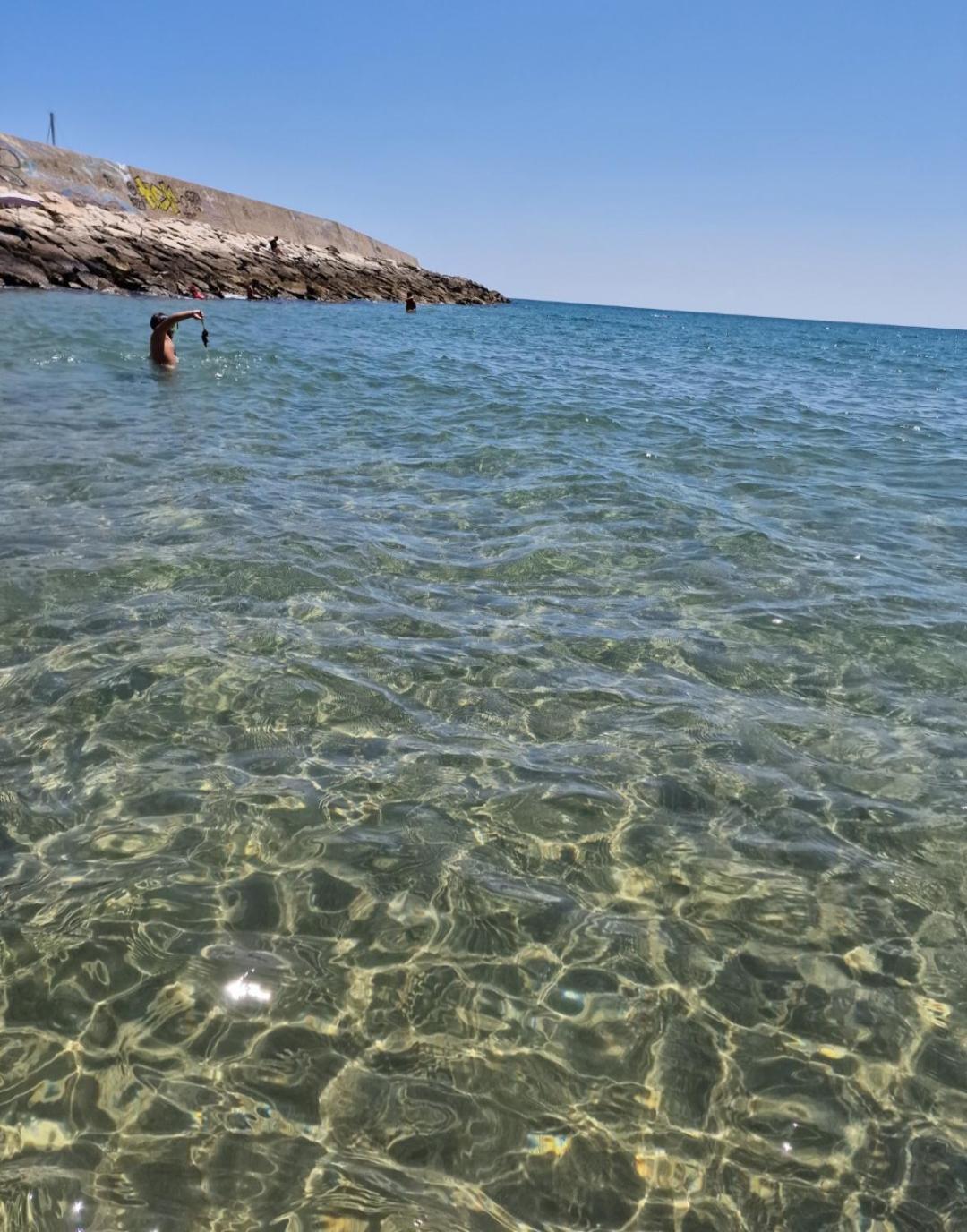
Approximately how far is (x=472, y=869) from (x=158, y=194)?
57.2 meters

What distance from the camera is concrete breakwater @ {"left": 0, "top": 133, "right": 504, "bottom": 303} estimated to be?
116 feet

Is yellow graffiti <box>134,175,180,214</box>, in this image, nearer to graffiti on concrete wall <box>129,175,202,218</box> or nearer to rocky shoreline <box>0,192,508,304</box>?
graffiti on concrete wall <box>129,175,202,218</box>

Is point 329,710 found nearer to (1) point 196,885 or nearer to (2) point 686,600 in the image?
(1) point 196,885

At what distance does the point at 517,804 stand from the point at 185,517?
16.2ft

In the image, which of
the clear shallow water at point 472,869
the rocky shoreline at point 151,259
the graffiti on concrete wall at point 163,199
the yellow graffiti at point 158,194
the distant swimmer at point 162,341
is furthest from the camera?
the yellow graffiti at point 158,194

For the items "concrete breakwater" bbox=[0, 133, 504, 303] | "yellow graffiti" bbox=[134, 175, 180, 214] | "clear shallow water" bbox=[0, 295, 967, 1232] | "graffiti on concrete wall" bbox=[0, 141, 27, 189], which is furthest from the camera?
"yellow graffiti" bbox=[134, 175, 180, 214]

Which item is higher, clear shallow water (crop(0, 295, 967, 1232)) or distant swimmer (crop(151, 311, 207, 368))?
distant swimmer (crop(151, 311, 207, 368))

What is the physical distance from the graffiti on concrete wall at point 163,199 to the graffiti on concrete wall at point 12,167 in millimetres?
6890

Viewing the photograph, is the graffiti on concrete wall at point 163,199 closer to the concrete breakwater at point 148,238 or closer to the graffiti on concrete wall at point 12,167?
the concrete breakwater at point 148,238

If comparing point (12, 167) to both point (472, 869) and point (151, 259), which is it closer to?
point (151, 259)

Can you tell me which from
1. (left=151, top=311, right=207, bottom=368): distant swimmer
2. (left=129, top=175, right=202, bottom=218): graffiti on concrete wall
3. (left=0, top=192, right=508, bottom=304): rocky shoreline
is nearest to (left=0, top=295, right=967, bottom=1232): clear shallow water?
(left=151, top=311, right=207, bottom=368): distant swimmer

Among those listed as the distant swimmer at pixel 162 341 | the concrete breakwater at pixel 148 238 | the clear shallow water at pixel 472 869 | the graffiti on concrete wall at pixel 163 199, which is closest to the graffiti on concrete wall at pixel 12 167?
the concrete breakwater at pixel 148 238

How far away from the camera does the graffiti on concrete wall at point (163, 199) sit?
47.8m

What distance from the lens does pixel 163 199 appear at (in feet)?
163
